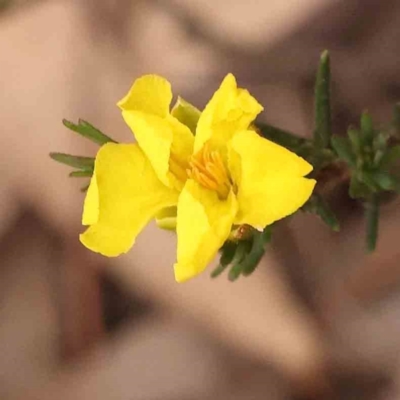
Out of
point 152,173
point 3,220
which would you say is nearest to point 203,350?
point 3,220

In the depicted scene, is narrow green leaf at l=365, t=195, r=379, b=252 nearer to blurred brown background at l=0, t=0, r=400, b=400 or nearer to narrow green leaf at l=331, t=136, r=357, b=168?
narrow green leaf at l=331, t=136, r=357, b=168

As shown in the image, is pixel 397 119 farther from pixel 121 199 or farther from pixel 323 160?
pixel 121 199

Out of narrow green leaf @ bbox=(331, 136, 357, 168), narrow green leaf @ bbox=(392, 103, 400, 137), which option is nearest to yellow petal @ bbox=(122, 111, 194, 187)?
narrow green leaf @ bbox=(331, 136, 357, 168)

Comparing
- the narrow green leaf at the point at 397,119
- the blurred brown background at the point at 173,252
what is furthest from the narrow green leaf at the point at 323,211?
the blurred brown background at the point at 173,252

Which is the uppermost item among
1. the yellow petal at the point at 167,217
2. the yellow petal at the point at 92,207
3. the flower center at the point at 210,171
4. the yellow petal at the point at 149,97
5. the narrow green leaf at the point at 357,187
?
the narrow green leaf at the point at 357,187

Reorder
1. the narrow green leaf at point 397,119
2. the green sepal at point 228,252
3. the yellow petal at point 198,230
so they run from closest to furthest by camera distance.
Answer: the yellow petal at point 198,230 < the green sepal at point 228,252 < the narrow green leaf at point 397,119

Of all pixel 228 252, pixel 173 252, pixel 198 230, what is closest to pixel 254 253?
pixel 228 252

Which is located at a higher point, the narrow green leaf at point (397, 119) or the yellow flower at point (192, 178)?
the narrow green leaf at point (397, 119)

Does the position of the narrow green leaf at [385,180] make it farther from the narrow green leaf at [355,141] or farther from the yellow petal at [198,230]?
the yellow petal at [198,230]
